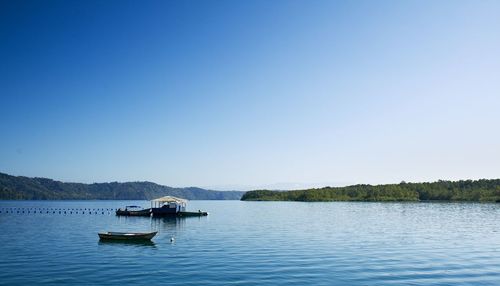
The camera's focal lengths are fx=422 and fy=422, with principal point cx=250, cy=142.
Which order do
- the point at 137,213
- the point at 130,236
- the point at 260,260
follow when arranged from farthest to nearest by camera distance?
1. the point at 137,213
2. the point at 130,236
3. the point at 260,260

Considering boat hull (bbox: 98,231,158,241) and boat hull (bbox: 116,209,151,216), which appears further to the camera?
boat hull (bbox: 116,209,151,216)

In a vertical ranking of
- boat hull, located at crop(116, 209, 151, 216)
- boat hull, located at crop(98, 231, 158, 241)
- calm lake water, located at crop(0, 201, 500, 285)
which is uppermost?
boat hull, located at crop(116, 209, 151, 216)

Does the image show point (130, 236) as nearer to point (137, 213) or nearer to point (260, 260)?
point (260, 260)

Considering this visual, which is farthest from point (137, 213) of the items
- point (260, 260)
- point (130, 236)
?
point (260, 260)

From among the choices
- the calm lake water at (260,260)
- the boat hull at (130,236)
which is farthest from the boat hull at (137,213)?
the boat hull at (130,236)

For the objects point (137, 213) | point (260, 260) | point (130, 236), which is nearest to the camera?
point (260, 260)

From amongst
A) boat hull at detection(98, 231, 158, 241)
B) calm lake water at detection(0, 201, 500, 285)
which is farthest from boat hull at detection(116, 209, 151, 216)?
boat hull at detection(98, 231, 158, 241)

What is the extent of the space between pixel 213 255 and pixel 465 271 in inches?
887

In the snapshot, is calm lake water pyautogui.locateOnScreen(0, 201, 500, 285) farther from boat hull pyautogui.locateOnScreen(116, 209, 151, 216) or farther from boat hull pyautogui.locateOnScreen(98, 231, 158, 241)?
boat hull pyautogui.locateOnScreen(116, 209, 151, 216)

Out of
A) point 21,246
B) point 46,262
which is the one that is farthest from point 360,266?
point 21,246

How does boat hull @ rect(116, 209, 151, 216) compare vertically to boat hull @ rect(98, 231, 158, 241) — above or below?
above

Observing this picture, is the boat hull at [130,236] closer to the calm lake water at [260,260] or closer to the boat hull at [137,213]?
the calm lake water at [260,260]

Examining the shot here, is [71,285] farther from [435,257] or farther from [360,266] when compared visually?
[435,257]

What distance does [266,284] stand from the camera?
29.1 metres
